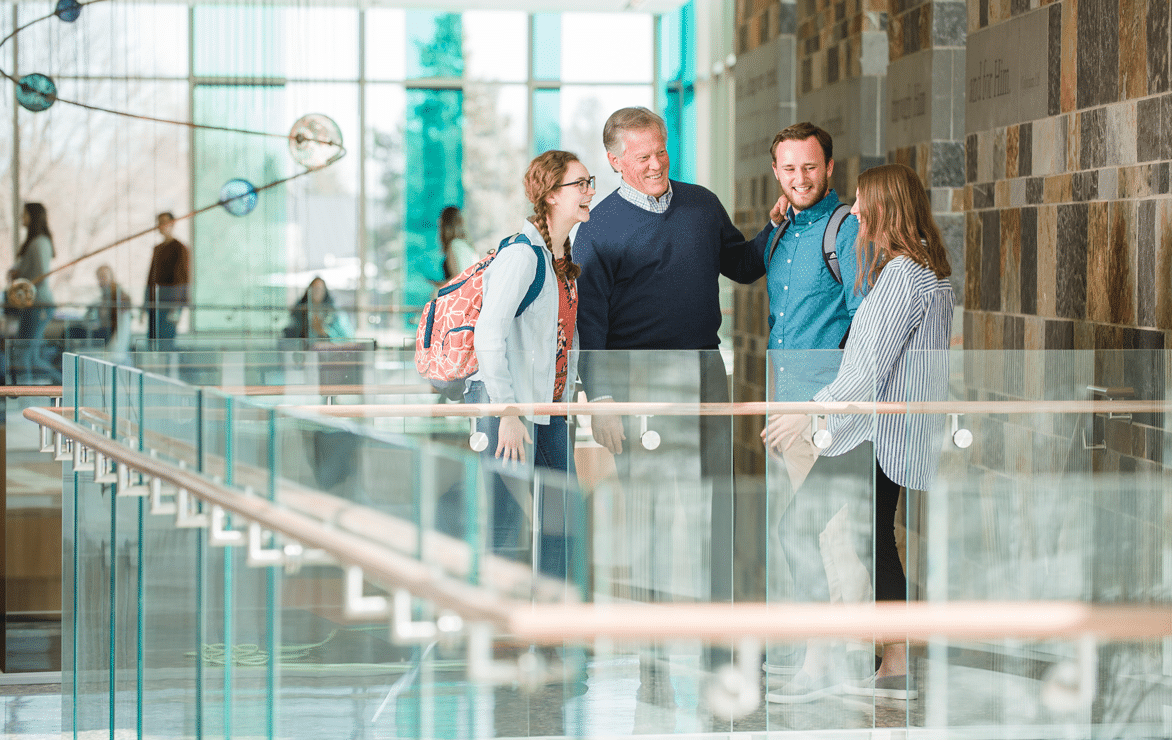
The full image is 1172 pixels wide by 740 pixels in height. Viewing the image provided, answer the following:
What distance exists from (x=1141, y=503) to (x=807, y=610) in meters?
1.46

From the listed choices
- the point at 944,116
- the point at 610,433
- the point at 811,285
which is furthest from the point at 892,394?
the point at 944,116

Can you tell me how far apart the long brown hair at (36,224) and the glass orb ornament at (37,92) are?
1.77 ft

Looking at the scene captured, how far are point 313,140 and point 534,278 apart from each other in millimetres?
4552

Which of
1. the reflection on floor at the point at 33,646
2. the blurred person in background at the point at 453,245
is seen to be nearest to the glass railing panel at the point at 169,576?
the reflection on floor at the point at 33,646

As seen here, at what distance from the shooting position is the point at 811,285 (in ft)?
11.4

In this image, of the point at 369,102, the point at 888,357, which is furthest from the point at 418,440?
the point at 369,102

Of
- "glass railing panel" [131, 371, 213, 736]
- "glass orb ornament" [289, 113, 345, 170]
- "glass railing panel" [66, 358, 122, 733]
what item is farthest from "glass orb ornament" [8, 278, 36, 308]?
"glass railing panel" [131, 371, 213, 736]

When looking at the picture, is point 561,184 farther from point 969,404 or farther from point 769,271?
point 969,404

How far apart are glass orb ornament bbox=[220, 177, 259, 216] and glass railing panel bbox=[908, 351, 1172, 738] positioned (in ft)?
16.5

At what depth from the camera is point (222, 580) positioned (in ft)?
9.72

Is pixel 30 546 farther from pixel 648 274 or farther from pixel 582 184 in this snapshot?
pixel 582 184

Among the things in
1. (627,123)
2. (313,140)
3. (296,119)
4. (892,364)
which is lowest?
(892,364)

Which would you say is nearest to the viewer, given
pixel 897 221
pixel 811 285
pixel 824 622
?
pixel 824 622

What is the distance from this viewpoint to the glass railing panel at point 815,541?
306cm
